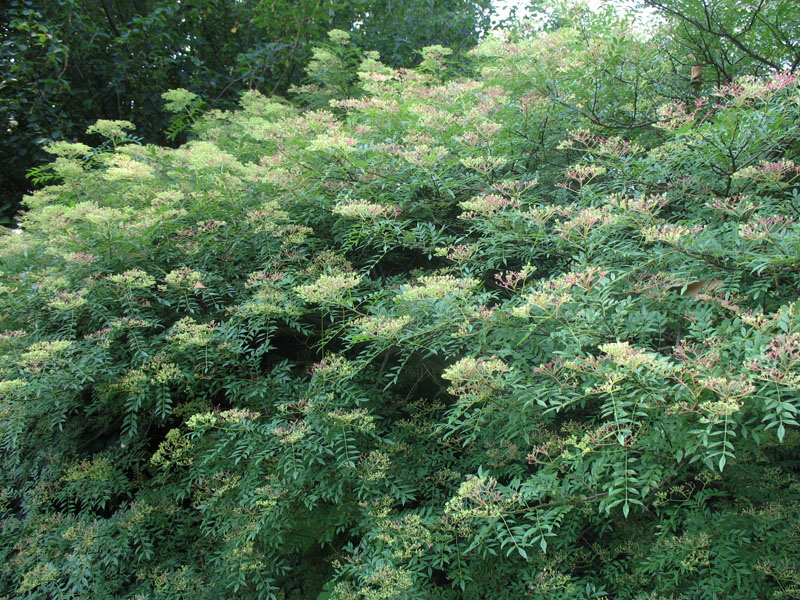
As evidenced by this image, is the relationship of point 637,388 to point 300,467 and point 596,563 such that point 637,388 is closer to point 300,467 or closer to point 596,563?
point 596,563

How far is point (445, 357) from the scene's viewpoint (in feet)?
7.25

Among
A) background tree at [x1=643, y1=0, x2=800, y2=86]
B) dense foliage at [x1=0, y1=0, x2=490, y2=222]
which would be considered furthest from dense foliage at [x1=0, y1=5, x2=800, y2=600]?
dense foliage at [x1=0, y1=0, x2=490, y2=222]

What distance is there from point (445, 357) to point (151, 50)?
5280 mm

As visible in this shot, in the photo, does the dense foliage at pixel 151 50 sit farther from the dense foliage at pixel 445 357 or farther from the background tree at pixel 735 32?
the background tree at pixel 735 32

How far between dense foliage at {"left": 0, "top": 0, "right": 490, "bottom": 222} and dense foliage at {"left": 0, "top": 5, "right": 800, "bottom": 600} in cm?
255

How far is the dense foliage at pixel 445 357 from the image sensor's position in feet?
5.28

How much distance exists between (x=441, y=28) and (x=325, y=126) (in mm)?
4290

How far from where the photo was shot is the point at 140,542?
7.94ft

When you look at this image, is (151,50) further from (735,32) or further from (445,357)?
(735,32)

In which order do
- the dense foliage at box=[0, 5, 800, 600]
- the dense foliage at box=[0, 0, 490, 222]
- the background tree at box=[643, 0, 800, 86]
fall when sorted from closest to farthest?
the dense foliage at box=[0, 5, 800, 600], the background tree at box=[643, 0, 800, 86], the dense foliage at box=[0, 0, 490, 222]

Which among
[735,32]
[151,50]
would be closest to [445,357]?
[735,32]

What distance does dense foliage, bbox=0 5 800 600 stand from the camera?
1.61 m

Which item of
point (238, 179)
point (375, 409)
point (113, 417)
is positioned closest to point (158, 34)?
point (238, 179)

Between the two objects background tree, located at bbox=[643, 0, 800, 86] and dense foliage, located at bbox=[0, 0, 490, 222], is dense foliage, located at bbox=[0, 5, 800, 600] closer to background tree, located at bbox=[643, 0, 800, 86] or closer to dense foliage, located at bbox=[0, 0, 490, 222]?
background tree, located at bbox=[643, 0, 800, 86]
